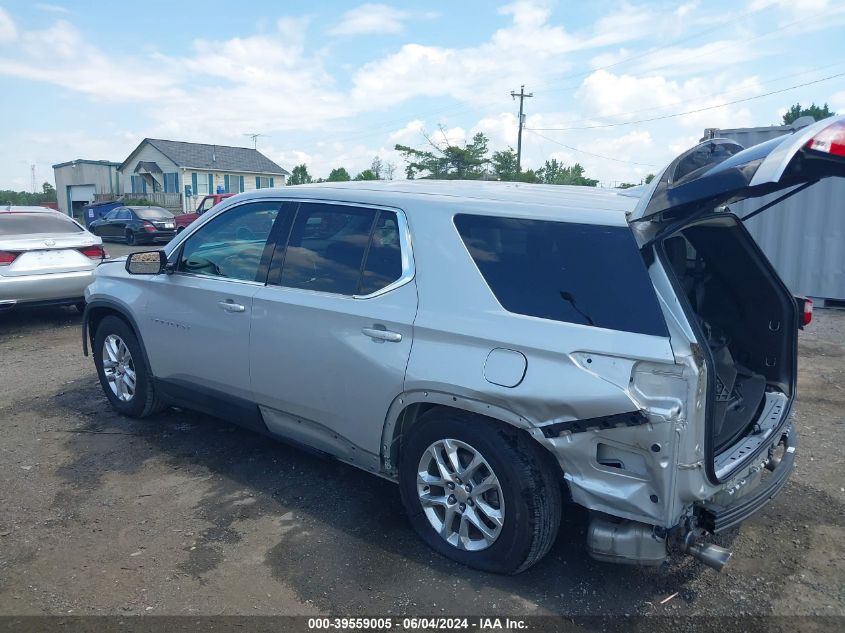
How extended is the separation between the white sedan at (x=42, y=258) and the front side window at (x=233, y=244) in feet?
15.6

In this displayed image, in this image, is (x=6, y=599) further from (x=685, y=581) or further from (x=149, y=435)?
(x=685, y=581)

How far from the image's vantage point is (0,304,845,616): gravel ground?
3189mm

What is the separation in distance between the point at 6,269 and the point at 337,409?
6.38 meters

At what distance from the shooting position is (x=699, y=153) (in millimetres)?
3018

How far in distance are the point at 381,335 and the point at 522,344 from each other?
2.62ft

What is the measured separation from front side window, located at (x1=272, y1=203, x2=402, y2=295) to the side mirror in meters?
1.16

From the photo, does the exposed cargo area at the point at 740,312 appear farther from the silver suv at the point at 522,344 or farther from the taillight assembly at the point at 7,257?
the taillight assembly at the point at 7,257

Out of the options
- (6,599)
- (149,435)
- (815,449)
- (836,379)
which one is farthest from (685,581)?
(836,379)

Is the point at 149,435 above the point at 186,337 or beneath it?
beneath

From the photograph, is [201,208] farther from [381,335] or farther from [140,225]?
[381,335]

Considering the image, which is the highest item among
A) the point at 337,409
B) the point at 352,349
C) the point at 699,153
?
the point at 699,153

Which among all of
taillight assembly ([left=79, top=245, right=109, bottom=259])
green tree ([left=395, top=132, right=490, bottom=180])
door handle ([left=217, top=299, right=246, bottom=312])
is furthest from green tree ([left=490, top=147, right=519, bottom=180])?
door handle ([left=217, top=299, right=246, bottom=312])

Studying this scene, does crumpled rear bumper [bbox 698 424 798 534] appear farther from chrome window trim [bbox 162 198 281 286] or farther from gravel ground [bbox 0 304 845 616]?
chrome window trim [bbox 162 198 281 286]

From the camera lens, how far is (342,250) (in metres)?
3.90
